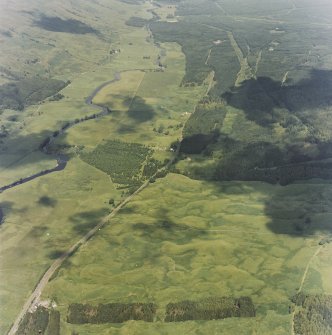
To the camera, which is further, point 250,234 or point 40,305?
point 250,234

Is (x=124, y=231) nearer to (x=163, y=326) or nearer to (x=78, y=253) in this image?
(x=78, y=253)

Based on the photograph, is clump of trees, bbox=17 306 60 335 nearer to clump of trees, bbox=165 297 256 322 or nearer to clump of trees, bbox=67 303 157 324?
clump of trees, bbox=67 303 157 324

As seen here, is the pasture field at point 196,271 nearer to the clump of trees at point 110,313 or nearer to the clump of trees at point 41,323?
the clump of trees at point 110,313

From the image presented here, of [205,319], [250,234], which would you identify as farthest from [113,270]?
[250,234]

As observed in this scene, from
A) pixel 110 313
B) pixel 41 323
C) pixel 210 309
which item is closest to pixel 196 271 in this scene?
pixel 210 309

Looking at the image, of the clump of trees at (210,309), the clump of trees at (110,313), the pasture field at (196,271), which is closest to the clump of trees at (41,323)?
the pasture field at (196,271)

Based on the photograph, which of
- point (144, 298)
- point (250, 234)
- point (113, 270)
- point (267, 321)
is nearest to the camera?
point (267, 321)

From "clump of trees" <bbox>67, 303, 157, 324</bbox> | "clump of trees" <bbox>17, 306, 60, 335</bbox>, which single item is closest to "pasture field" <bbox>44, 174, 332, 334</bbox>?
"clump of trees" <bbox>67, 303, 157, 324</bbox>
